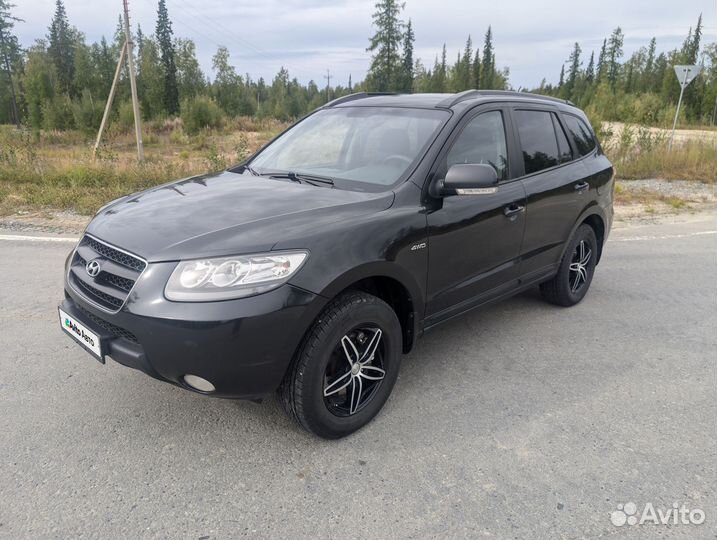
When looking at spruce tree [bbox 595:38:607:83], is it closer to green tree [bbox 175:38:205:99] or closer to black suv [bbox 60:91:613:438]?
green tree [bbox 175:38:205:99]

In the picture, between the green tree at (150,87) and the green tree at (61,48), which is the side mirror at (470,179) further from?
the green tree at (61,48)

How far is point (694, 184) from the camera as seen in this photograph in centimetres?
1305

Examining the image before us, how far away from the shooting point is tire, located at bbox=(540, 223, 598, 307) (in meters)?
4.60

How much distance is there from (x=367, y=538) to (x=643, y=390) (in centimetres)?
220

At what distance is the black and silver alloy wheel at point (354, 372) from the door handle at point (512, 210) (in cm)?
140

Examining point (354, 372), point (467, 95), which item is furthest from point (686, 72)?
point (354, 372)

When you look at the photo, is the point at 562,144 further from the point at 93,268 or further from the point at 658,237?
the point at 658,237

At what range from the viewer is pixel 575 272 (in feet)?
15.8

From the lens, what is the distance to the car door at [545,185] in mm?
3939

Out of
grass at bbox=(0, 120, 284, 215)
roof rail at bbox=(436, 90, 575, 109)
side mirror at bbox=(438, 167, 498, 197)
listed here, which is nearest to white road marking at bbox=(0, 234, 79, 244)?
grass at bbox=(0, 120, 284, 215)

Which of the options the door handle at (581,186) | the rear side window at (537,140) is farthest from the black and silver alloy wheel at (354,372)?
the door handle at (581,186)

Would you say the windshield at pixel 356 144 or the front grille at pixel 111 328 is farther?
the windshield at pixel 356 144

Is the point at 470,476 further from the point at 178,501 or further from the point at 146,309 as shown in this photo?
the point at 146,309

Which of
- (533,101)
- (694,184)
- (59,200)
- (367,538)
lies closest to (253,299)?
(367,538)
